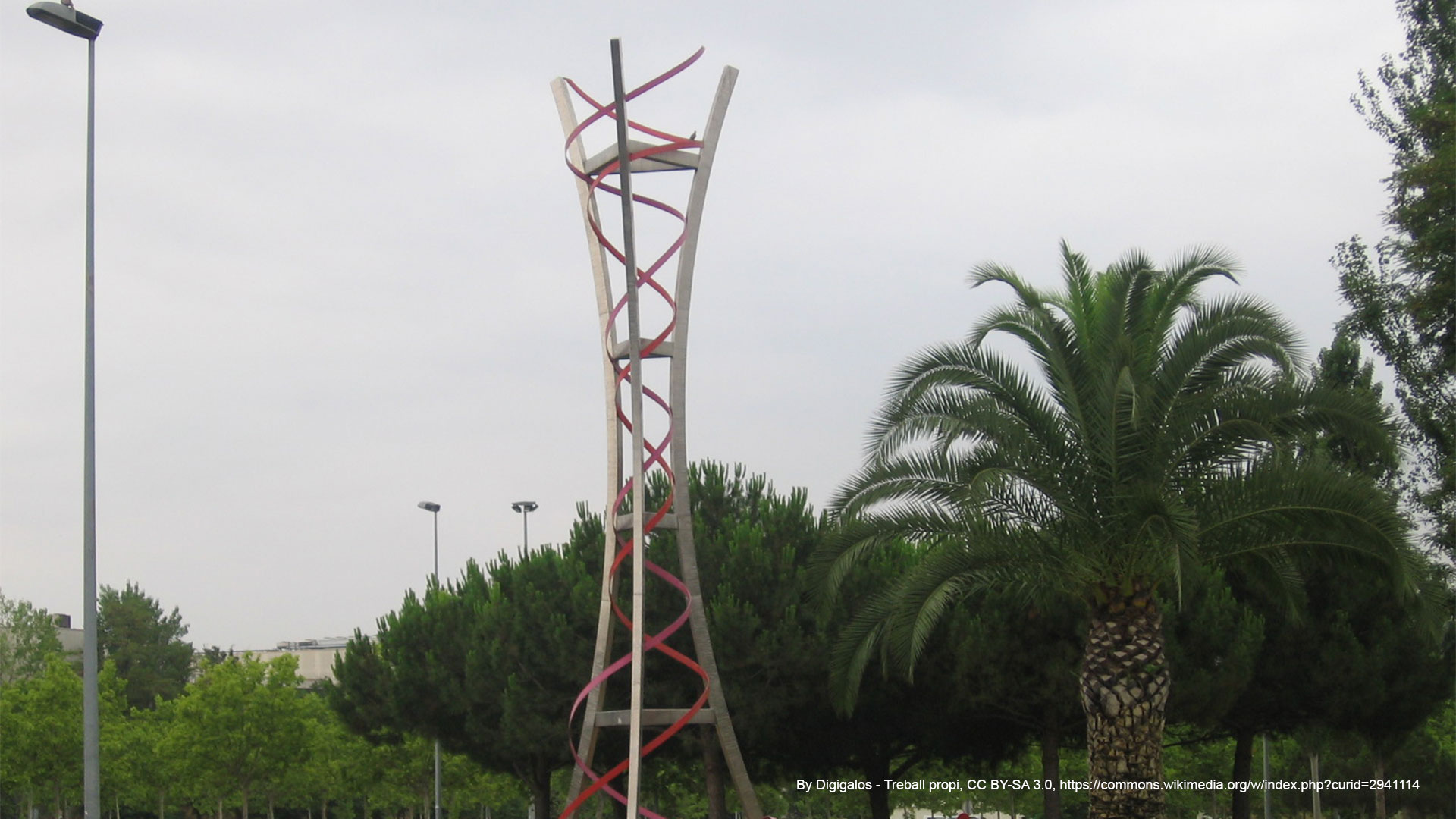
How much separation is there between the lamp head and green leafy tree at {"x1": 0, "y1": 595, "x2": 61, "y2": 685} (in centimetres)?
4637

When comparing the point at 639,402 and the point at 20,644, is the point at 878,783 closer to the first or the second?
the point at 639,402

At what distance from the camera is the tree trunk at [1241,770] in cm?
2522

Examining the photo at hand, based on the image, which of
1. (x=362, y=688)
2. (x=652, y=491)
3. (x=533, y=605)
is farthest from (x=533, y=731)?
(x=362, y=688)

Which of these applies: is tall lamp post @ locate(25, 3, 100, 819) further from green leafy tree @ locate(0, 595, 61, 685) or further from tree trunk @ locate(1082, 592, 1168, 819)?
green leafy tree @ locate(0, 595, 61, 685)

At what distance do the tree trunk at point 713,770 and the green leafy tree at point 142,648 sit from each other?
5400 cm

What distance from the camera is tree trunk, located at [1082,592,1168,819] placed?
1509 cm

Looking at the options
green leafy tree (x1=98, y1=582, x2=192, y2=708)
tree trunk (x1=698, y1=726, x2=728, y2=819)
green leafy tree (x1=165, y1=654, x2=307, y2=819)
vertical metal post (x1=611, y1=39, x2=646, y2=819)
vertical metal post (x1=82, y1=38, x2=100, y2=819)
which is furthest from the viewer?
green leafy tree (x1=98, y1=582, x2=192, y2=708)

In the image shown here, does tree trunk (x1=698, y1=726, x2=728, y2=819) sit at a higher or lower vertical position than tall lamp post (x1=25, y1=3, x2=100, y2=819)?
lower

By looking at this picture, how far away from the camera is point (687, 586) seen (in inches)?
670

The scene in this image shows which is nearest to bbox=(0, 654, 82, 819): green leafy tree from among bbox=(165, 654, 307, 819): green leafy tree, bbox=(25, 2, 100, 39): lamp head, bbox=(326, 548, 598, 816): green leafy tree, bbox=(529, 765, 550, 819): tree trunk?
bbox=(165, 654, 307, 819): green leafy tree

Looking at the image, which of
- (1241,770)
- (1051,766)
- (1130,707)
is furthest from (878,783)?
(1130,707)

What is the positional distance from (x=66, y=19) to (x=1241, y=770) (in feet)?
71.9

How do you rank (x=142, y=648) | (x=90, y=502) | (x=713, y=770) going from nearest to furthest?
(x=90, y=502)
(x=713, y=770)
(x=142, y=648)

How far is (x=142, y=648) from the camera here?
7375 cm
